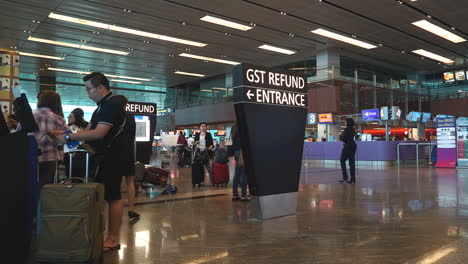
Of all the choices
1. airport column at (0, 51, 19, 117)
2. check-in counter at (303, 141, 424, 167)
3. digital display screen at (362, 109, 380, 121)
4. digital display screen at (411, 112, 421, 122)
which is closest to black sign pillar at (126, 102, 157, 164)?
airport column at (0, 51, 19, 117)

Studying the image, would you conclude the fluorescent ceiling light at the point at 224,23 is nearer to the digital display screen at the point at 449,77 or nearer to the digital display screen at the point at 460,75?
the digital display screen at the point at 449,77

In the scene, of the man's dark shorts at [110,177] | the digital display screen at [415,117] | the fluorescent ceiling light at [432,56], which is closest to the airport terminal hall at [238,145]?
the man's dark shorts at [110,177]

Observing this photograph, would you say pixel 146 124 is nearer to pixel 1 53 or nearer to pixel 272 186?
pixel 1 53

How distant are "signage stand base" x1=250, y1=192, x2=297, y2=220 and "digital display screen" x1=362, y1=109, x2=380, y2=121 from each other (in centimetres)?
1451

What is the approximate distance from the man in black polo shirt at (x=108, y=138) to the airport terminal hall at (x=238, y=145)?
0.01 metres

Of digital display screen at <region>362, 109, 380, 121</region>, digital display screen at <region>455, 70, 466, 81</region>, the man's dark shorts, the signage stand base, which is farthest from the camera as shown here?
digital display screen at <region>455, 70, 466, 81</region>

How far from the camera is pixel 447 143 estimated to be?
1389cm

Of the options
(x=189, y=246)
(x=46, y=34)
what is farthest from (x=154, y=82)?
(x=189, y=246)

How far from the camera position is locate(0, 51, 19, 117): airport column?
6.24 meters

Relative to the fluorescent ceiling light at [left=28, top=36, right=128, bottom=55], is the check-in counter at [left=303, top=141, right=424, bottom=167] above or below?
below

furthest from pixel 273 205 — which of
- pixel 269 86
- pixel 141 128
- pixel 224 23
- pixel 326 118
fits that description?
pixel 326 118

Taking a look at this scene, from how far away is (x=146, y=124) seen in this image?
25.3 ft

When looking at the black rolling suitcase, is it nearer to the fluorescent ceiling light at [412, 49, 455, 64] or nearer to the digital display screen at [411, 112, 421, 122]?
the digital display screen at [411, 112, 421, 122]

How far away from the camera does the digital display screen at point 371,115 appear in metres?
17.8
